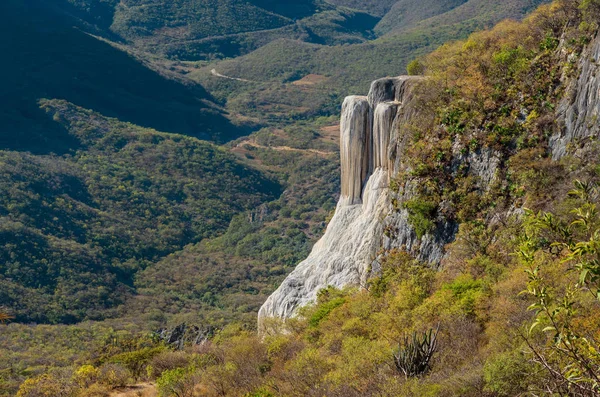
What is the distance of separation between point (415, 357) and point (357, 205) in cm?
1090

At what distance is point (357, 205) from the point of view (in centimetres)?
2370

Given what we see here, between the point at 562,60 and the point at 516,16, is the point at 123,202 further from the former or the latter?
the point at 516,16

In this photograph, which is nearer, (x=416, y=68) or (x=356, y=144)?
(x=356, y=144)

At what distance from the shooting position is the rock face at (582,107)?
1639 centimetres

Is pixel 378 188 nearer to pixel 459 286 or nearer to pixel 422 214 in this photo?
pixel 422 214

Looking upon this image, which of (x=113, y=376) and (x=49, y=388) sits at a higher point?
(x=49, y=388)

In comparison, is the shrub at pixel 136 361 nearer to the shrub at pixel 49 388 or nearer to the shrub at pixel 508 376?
the shrub at pixel 49 388

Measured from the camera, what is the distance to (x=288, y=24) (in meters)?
198

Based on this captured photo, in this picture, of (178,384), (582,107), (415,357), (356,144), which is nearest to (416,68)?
(356,144)

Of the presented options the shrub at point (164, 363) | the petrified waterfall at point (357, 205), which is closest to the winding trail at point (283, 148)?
the petrified waterfall at point (357, 205)

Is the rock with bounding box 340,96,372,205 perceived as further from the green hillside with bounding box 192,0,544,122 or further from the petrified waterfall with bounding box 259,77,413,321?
the green hillside with bounding box 192,0,544,122

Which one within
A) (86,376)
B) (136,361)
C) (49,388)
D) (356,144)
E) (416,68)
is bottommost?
(136,361)

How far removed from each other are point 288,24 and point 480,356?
19313 centimetres

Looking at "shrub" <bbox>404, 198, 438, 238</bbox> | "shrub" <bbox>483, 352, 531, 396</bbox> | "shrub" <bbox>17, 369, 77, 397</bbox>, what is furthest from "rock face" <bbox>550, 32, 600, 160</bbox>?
"shrub" <bbox>17, 369, 77, 397</bbox>
